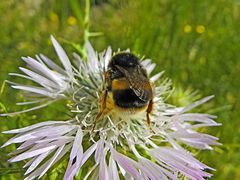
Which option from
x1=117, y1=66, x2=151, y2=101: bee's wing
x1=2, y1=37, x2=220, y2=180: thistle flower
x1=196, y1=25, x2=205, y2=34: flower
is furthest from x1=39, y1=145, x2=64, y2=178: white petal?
x1=196, y1=25, x2=205, y2=34: flower

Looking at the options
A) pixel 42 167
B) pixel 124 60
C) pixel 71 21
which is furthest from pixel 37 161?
pixel 71 21

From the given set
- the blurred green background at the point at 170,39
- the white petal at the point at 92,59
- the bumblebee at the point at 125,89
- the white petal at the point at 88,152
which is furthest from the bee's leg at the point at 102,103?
the blurred green background at the point at 170,39

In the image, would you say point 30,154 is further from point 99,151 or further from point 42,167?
point 99,151

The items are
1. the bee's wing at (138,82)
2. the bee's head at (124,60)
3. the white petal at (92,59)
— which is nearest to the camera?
the bee's wing at (138,82)

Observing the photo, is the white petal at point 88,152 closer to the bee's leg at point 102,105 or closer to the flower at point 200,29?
the bee's leg at point 102,105

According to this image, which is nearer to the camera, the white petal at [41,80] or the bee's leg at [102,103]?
the bee's leg at [102,103]

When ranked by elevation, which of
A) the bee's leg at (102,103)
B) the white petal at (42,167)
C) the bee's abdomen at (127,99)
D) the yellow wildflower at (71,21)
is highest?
the yellow wildflower at (71,21)
